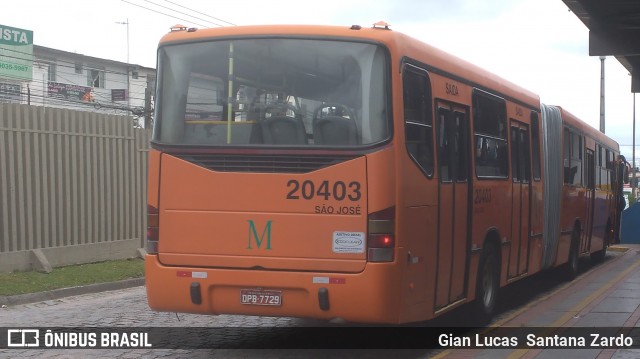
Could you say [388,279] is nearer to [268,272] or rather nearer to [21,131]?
[268,272]

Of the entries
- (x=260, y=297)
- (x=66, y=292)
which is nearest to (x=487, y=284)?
(x=260, y=297)

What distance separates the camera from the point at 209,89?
316 inches

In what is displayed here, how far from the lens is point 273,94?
7863 mm

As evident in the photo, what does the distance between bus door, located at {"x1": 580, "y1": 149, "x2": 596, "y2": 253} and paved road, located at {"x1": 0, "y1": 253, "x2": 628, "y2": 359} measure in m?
2.44

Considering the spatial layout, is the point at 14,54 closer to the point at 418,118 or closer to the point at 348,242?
the point at 418,118

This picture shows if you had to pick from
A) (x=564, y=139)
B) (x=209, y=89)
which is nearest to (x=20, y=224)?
(x=209, y=89)

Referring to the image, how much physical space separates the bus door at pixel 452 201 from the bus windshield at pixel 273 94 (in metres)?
1.32

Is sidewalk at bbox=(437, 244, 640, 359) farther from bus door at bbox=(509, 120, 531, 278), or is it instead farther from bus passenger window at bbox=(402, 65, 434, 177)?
bus passenger window at bbox=(402, 65, 434, 177)

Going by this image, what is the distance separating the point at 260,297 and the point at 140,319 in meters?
3.51

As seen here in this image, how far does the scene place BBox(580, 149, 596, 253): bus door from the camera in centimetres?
1705

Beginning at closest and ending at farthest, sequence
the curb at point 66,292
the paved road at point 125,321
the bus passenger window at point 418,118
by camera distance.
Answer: the bus passenger window at point 418,118 → the paved road at point 125,321 → the curb at point 66,292

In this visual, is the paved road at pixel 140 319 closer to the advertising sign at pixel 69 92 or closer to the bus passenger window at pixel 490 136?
the bus passenger window at pixel 490 136

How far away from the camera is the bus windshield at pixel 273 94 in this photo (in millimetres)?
7613

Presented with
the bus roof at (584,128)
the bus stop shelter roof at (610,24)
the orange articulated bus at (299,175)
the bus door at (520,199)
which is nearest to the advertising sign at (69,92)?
the bus roof at (584,128)
